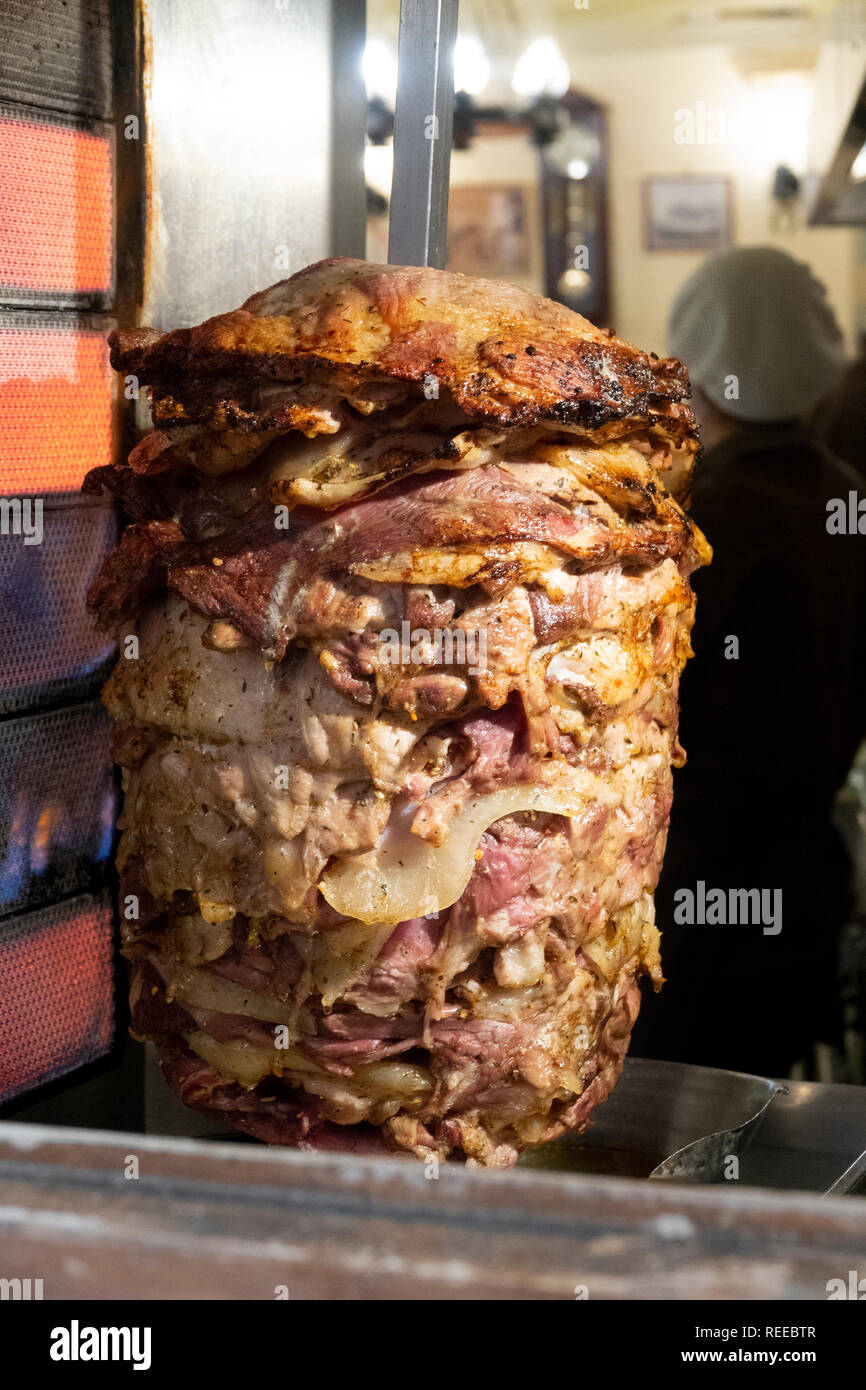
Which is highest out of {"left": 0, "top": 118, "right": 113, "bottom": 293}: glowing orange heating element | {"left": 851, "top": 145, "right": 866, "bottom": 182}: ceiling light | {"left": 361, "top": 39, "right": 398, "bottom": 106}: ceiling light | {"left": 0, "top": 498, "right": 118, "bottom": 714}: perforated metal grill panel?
{"left": 361, "top": 39, "right": 398, "bottom": 106}: ceiling light

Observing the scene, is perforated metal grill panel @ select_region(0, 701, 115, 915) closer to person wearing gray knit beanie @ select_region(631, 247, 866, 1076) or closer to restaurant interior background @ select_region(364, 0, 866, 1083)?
person wearing gray knit beanie @ select_region(631, 247, 866, 1076)

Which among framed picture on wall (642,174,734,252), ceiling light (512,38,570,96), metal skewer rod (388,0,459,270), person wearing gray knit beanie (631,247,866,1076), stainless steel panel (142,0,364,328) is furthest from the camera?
framed picture on wall (642,174,734,252)

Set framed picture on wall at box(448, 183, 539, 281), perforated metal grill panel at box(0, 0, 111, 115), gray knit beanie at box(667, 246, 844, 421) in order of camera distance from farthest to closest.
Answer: framed picture on wall at box(448, 183, 539, 281), gray knit beanie at box(667, 246, 844, 421), perforated metal grill panel at box(0, 0, 111, 115)

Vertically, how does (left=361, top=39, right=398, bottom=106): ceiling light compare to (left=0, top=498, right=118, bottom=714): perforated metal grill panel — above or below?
above

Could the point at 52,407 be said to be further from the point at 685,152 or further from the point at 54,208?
the point at 685,152

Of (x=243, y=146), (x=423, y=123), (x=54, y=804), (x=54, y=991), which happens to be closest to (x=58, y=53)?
(x=243, y=146)

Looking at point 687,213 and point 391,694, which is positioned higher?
point 687,213

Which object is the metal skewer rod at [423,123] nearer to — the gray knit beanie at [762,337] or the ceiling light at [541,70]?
the gray knit beanie at [762,337]

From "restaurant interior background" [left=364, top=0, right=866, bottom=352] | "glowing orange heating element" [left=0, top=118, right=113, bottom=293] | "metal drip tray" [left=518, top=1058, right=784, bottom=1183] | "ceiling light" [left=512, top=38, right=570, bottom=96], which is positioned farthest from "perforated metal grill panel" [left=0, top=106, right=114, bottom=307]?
"ceiling light" [left=512, top=38, right=570, bottom=96]
